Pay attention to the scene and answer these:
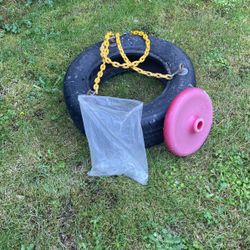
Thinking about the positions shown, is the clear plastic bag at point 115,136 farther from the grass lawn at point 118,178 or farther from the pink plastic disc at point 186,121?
the pink plastic disc at point 186,121

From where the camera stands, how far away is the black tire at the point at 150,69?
298cm

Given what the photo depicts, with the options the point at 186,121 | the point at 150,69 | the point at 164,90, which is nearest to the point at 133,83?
the point at 150,69

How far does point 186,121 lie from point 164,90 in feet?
1.24

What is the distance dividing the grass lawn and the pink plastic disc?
16cm

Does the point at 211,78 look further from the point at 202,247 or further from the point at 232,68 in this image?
the point at 202,247

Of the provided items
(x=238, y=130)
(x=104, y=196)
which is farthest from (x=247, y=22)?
(x=104, y=196)

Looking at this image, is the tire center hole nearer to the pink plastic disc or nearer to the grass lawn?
the grass lawn

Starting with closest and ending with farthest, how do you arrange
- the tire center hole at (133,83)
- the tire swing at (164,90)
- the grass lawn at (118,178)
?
the grass lawn at (118,178) < the tire swing at (164,90) < the tire center hole at (133,83)

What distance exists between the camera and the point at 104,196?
2928mm

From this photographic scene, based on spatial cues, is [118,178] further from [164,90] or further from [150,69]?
[150,69]

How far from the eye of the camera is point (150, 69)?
3631 mm

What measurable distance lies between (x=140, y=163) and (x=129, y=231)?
465 mm

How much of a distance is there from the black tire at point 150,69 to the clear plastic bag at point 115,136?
14 cm

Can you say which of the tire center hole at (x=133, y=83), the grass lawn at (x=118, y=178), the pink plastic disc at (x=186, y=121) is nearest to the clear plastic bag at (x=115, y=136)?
the grass lawn at (x=118, y=178)
